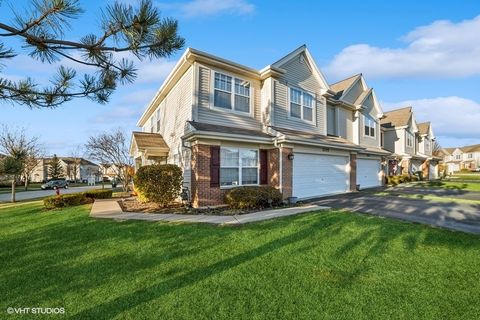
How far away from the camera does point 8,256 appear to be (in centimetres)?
525

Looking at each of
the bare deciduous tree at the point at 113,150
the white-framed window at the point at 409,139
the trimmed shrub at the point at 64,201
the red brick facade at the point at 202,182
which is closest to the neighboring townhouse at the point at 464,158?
the white-framed window at the point at 409,139

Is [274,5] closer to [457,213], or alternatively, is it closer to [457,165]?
[457,213]

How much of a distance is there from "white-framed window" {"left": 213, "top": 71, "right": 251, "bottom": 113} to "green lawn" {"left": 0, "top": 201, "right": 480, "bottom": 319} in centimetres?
677

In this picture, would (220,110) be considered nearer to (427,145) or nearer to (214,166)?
(214,166)

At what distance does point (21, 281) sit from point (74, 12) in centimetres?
423

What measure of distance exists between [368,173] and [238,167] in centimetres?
1358

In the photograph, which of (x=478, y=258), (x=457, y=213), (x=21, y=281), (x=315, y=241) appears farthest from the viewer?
(x=457, y=213)

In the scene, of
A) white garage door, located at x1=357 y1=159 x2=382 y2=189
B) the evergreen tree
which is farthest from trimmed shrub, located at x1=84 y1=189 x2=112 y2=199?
the evergreen tree

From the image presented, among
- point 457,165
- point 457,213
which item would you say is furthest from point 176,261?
point 457,165

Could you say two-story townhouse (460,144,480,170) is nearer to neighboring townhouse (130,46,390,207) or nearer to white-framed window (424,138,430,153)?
white-framed window (424,138,430,153)

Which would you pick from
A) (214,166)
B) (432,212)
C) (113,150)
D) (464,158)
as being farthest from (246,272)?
(464,158)

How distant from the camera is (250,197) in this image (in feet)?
33.2

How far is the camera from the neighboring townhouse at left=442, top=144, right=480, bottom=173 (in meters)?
77.1

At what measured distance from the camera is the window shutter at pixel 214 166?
10555mm
